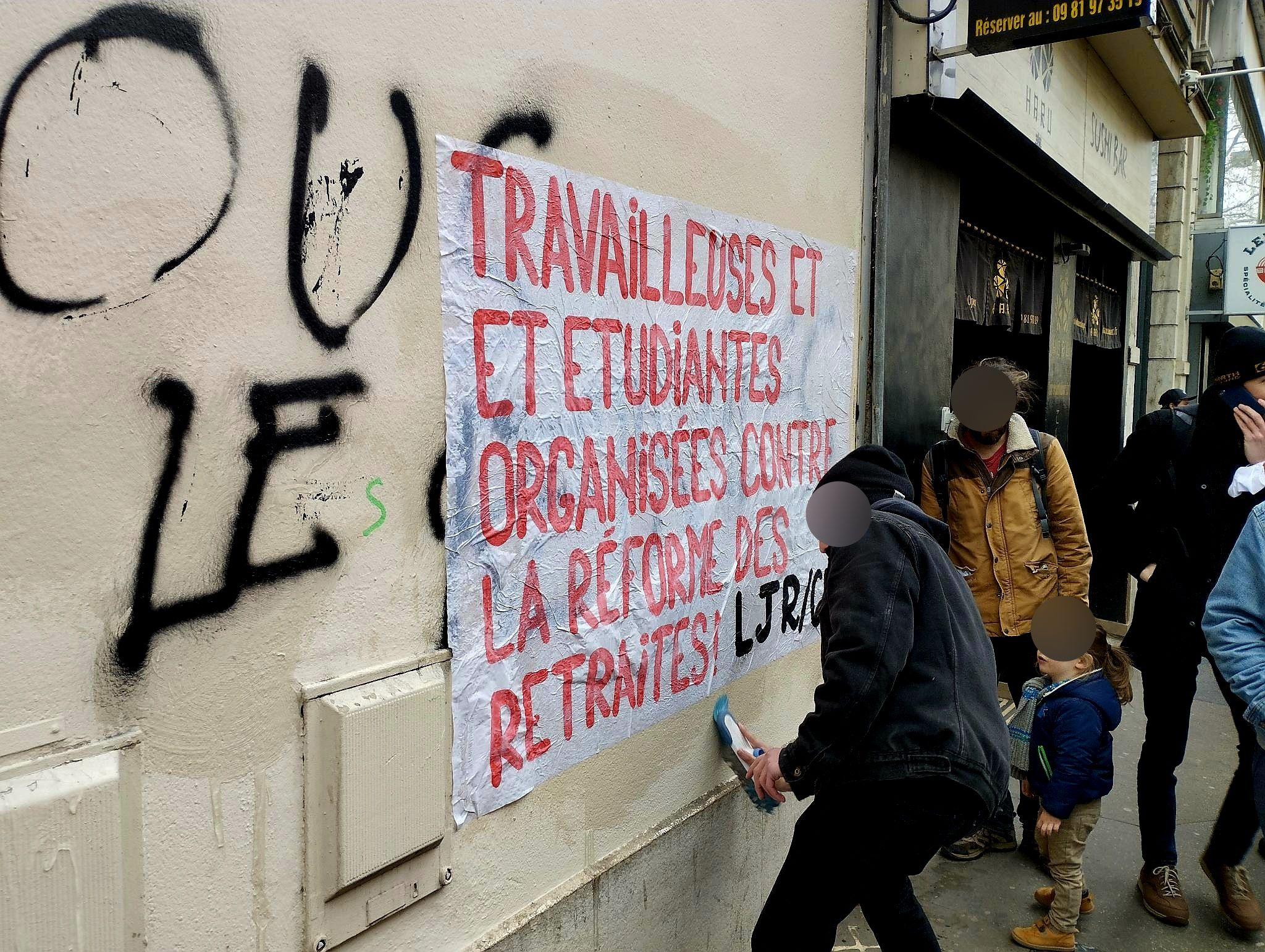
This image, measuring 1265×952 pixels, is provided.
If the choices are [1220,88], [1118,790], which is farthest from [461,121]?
[1220,88]

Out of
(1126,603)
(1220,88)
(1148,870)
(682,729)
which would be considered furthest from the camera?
(1220,88)

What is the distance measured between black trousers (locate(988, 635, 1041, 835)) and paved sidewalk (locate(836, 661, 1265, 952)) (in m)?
0.15

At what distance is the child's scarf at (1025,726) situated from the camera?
11.4 ft

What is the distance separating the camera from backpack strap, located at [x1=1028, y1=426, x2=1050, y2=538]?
12.7 ft

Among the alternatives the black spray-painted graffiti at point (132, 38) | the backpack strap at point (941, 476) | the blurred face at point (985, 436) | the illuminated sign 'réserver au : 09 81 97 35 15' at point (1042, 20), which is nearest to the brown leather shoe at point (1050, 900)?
the backpack strap at point (941, 476)

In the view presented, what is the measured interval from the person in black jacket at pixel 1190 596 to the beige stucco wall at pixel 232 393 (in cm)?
245

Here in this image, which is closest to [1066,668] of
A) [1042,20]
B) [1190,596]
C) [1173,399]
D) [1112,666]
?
[1112,666]

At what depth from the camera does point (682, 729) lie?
299 centimetres

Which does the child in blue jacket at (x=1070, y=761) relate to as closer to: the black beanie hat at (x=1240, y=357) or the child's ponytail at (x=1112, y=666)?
the child's ponytail at (x=1112, y=666)

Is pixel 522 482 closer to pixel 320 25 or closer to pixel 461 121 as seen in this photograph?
pixel 461 121

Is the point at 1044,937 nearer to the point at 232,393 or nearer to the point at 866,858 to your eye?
the point at 866,858

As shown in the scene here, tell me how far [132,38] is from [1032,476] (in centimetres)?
350

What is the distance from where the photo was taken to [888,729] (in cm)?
227

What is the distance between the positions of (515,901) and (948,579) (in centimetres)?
136
